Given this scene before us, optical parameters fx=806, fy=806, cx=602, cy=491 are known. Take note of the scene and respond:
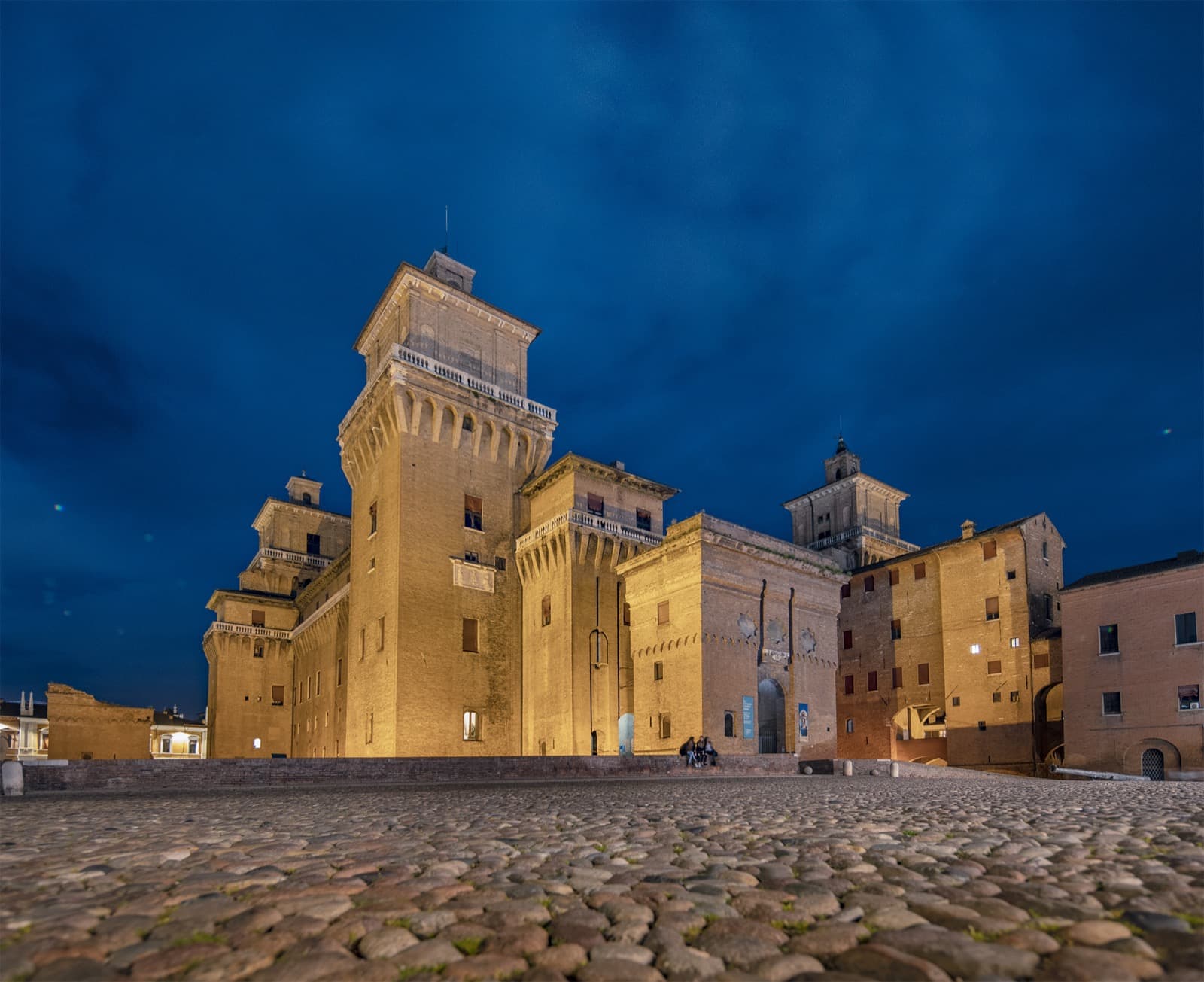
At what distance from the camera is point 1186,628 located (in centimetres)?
3647

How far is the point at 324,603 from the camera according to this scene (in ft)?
165

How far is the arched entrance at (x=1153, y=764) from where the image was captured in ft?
119

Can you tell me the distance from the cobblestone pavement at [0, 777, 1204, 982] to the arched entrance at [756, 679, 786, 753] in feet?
96.7

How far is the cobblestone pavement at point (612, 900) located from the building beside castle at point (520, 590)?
91.1 ft

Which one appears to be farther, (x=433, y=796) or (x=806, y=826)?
(x=433, y=796)

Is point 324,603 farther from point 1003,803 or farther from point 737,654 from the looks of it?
point 1003,803

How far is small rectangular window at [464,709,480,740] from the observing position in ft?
125

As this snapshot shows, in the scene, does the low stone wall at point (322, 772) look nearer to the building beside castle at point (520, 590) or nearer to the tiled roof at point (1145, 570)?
the building beside castle at point (520, 590)

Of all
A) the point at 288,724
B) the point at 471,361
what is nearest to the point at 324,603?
the point at 288,724

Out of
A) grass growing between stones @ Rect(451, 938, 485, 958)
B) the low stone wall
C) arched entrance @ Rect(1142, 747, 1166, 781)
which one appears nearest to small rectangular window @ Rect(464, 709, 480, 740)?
the low stone wall

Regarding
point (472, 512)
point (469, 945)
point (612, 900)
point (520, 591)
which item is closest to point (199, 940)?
point (469, 945)

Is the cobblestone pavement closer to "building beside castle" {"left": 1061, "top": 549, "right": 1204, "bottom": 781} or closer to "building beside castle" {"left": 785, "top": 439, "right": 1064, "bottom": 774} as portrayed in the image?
"building beside castle" {"left": 1061, "top": 549, "right": 1204, "bottom": 781}

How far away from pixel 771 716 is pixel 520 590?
14.2 metres

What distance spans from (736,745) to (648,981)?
109 feet
